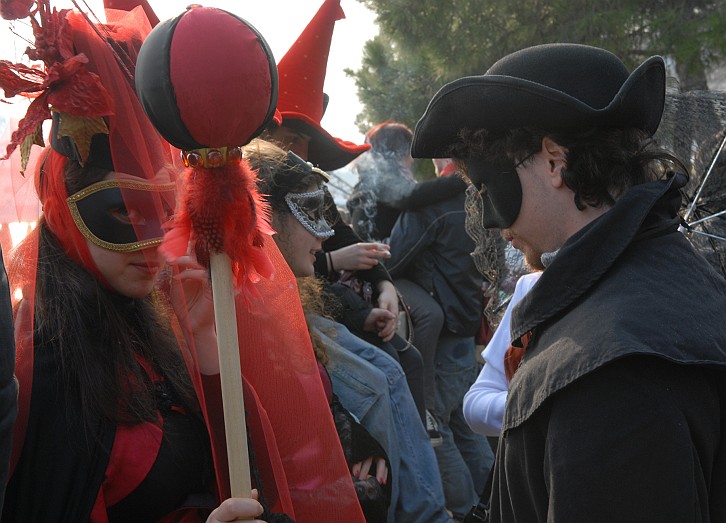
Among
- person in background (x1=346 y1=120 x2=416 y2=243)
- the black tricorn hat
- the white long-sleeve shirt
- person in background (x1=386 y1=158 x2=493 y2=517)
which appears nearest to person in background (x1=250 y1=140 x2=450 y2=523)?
the white long-sleeve shirt

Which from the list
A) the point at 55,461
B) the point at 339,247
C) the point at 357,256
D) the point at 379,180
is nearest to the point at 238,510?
the point at 55,461

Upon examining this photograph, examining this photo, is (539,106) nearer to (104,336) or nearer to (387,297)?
(104,336)

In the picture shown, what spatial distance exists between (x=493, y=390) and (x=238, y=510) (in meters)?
1.18

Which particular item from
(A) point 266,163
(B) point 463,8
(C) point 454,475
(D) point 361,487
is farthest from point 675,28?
(D) point 361,487

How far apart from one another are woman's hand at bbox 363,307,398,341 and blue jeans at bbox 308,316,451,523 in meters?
0.35

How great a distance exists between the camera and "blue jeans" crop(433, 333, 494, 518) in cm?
478

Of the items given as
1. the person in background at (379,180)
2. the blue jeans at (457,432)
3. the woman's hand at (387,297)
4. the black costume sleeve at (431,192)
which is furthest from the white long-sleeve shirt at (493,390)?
the person in background at (379,180)

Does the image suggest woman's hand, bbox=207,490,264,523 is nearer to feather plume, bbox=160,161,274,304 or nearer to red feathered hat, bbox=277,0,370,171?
feather plume, bbox=160,161,274,304

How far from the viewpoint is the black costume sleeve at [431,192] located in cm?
497

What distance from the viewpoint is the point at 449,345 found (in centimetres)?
514

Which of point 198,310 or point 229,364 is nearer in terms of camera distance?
point 229,364

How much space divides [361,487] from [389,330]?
47.6 inches

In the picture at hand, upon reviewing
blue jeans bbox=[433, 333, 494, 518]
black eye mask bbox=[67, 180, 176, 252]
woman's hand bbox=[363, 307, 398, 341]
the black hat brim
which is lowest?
blue jeans bbox=[433, 333, 494, 518]

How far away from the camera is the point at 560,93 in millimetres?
1662
